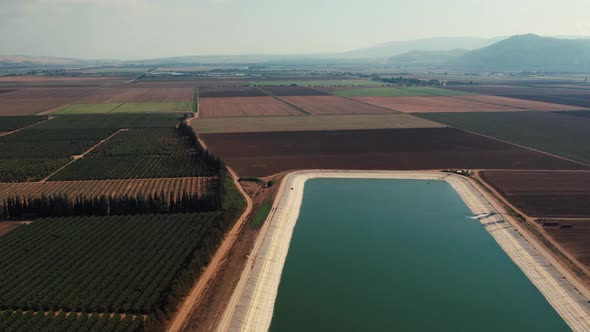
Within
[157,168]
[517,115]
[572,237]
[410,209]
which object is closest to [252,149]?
[157,168]

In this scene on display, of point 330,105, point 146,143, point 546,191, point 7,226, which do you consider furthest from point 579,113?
point 7,226

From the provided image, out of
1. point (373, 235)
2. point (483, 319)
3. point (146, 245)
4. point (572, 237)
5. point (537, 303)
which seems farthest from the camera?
point (373, 235)

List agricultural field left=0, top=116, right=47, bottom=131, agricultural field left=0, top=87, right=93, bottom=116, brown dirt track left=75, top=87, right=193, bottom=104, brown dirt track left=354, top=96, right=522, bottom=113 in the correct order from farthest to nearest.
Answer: brown dirt track left=75, top=87, right=193, bottom=104
brown dirt track left=354, top=96, right=522, bottom=113
agricultural field left=0, top=87, right=93, bottom=116
agricultural field left=0, top=116, right=47, bottom=131

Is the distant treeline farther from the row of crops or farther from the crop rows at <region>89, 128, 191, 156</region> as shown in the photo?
the crop rows at <region>89, 128, 191, 156</region>

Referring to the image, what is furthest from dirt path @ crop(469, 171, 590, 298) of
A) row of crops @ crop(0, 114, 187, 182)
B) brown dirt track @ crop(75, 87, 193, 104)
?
brown dirt track @ crop(75, 87, 193, 104)

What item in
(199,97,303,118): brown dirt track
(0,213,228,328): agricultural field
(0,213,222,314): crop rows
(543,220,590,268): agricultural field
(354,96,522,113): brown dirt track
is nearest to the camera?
(0,213,228,328): agricultural field

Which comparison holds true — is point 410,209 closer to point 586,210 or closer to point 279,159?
point 586,210

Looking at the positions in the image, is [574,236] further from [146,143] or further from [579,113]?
[579,113]
